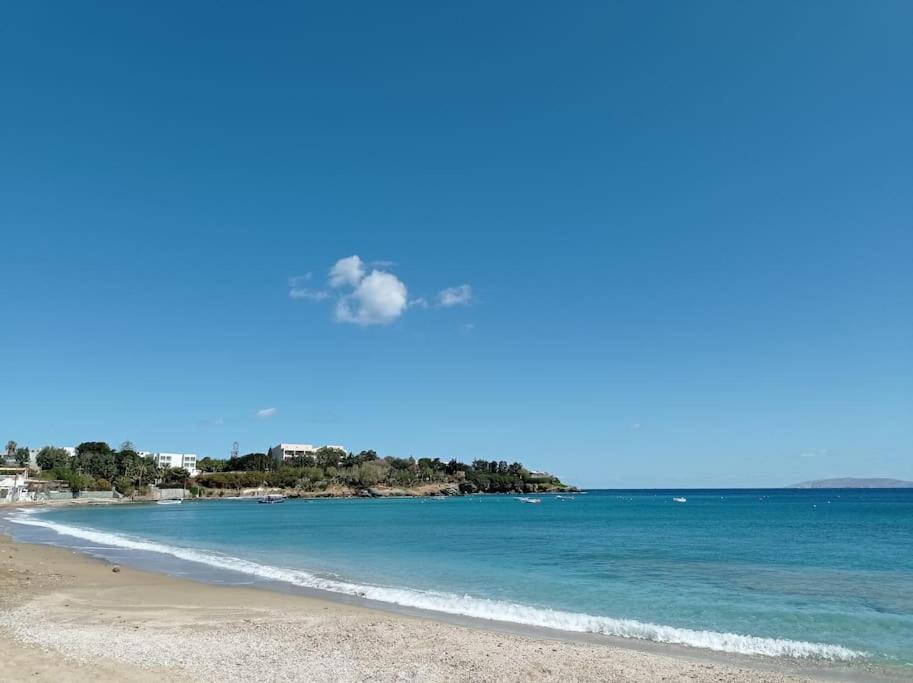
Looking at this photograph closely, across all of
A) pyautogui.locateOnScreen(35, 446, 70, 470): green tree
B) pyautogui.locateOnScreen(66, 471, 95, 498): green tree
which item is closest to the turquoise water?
pyautogui.locateOnScreen(66, 471, 95, 498): green tree

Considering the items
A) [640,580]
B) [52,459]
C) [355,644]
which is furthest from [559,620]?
[52,459]

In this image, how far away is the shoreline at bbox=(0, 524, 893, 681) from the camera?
35.9 feet

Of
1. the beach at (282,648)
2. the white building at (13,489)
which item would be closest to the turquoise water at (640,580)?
the beach at (282,648)

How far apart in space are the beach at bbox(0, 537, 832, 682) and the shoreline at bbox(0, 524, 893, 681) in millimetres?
34

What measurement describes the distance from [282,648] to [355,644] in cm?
148

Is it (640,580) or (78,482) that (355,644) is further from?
(78,482)

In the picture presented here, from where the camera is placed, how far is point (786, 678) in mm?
11305

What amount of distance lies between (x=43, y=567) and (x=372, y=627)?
17.9 m

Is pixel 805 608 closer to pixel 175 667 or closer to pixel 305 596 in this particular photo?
pixel 305 596

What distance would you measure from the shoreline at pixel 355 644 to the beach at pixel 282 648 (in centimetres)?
3

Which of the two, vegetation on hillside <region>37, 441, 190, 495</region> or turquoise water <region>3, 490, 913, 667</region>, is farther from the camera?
vegetation on hillside <region>37, 441, 190, 495</region>

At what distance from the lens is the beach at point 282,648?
10523 millimetres

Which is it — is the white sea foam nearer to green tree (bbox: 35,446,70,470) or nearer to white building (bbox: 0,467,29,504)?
white building (bbox: 0,467,29,504)

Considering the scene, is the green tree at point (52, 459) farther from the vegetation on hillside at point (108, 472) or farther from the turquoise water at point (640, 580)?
the turquoise water at point (640, 580)
